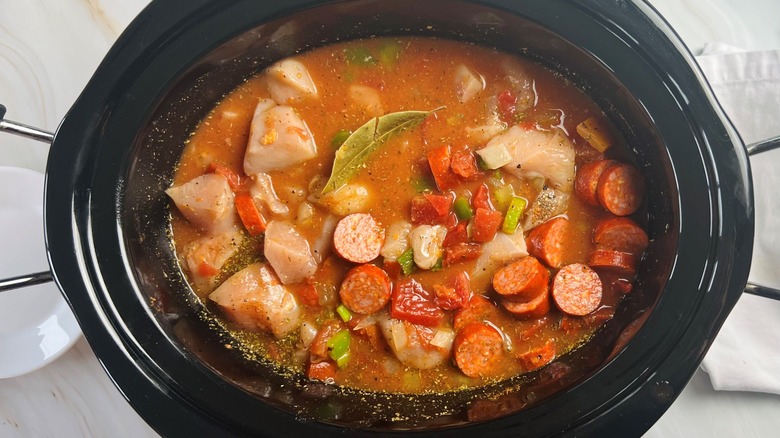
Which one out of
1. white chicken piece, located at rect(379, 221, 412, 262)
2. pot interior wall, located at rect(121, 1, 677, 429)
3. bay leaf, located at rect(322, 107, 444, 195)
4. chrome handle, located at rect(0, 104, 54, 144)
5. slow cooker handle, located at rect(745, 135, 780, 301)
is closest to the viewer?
slow cooker handle, located at rect(745, 135, 780, 301)

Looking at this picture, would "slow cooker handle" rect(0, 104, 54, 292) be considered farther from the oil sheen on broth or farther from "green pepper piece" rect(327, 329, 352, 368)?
"green pepper piece" rect(327, 329, 352, 368)

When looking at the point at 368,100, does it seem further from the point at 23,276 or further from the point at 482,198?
the point at 23,276

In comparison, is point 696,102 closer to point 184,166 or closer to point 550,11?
point 550,11

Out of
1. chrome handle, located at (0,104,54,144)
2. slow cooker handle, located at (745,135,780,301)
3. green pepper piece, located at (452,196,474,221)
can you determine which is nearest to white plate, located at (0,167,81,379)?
chrome handle, located at (0,104,54,144)

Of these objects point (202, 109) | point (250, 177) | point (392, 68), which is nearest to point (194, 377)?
point (250, 177)

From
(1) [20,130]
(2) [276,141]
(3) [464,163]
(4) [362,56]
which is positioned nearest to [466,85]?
(3) [464,163]

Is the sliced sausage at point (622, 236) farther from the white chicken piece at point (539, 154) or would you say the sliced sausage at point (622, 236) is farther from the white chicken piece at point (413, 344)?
the white chicken piece at point (413, 344)
